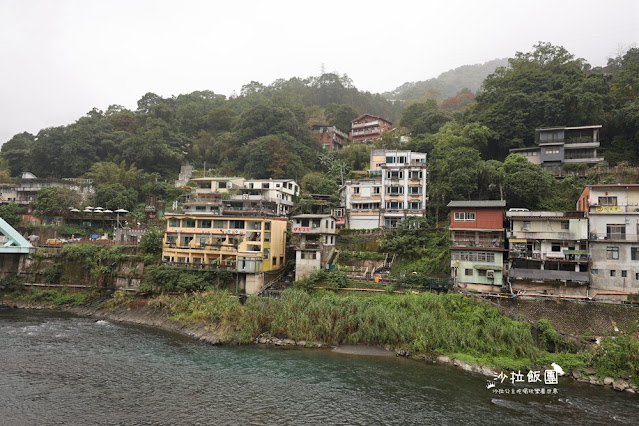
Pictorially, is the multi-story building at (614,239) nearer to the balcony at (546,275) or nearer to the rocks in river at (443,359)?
the balcony at (546,275)

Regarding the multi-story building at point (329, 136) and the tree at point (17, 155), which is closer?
the tree at point (17, 155)

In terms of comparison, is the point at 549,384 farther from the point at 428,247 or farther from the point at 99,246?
the point at 99,246

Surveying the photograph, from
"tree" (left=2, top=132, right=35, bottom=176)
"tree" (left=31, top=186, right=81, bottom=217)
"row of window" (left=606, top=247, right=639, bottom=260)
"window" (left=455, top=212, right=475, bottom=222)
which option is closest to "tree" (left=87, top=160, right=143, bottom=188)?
"tree" (left=31, top=186, right=81, bottom=217)

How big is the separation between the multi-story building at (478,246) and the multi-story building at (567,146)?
1928 centimetres

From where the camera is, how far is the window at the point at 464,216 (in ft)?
122

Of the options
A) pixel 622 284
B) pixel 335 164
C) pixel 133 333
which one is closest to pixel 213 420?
pixel 133 333

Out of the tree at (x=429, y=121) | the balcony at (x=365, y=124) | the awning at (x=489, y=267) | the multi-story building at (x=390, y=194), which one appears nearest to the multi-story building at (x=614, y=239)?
the awning at (x=489, y=267)

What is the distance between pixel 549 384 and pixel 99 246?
46.2 metres

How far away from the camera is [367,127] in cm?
8312

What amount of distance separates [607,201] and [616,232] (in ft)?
9.48

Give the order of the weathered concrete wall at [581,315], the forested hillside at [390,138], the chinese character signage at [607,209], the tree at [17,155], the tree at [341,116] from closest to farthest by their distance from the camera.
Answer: the weathered concrete wall at [581,315], the chinese character signage at [607,209], the forested hillside at [390,138], the tree at [17,155], the tree at [341,116]

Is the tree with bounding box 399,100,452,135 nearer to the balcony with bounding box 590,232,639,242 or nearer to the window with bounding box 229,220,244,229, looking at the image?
the balcony with bounding box 590,232,639,242

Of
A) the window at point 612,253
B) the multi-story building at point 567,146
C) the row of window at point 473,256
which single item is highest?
the multi-story building at point 567,146

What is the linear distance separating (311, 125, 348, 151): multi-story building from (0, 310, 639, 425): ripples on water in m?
57.8
